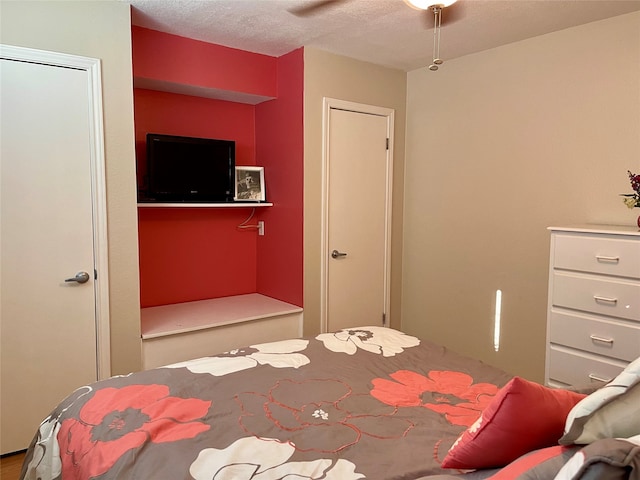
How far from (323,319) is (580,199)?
6.42 ft

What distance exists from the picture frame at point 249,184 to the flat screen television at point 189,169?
0.11 meters

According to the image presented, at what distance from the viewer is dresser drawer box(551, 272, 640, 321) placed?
234 cm

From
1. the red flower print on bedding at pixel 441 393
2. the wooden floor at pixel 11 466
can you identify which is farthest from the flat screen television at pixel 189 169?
the red flower print on bedding at pixel 441 393

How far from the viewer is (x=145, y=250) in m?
3.45

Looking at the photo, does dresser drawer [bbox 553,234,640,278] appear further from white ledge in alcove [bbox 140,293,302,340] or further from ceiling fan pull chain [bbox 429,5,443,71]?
white ledge in alcove [bbox 140,293,302,340]

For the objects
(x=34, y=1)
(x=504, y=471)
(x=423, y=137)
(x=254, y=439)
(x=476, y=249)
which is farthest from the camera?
(x=423, y=137)

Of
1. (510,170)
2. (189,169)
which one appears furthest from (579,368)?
(189,169)

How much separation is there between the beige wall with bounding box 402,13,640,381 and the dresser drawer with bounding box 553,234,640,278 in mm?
472

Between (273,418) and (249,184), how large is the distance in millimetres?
2419

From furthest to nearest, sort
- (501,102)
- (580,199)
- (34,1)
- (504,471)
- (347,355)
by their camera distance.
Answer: (501,102)
(580,199)
(34,1)
(347,355)
(504,471)

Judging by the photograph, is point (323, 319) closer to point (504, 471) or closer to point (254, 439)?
point (254, 439)

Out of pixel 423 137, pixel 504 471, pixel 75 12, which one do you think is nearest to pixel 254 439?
pixel 504 471

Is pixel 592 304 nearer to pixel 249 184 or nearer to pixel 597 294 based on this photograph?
pixel 597 294

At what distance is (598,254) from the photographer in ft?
7.98
